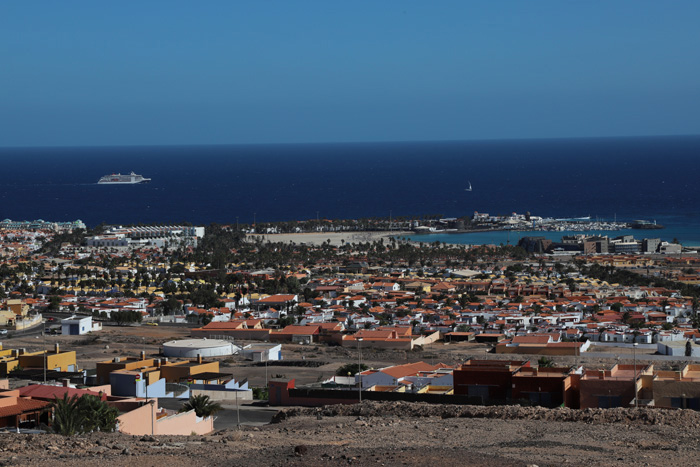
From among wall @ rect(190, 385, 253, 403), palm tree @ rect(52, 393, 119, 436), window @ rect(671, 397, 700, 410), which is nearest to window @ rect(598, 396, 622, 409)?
window @ rect(671, 397, 700, 410)

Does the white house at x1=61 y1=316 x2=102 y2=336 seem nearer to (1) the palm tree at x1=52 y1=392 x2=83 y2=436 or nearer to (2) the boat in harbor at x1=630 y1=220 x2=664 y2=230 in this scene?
(1) the palm tree at x1=52 y1=392 x2=83 y2=436

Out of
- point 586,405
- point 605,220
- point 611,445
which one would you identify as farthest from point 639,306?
point 605,220

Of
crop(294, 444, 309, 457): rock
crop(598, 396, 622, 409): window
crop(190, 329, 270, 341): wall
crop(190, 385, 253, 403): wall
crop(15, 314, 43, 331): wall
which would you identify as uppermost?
crop(294, 444, 309, 457): rock

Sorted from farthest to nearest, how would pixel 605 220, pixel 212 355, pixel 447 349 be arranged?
1. pixel 605 220
2. pixel 447 349
3. pixel 212 355

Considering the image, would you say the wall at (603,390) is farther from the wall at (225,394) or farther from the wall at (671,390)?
the wall at (225,394)

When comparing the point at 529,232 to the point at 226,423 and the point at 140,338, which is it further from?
the point at 226,423

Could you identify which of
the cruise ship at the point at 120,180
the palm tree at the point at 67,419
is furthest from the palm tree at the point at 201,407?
the cruise ship at the point at 120,180

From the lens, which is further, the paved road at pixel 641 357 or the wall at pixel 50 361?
the paved road at pixel 641 357
